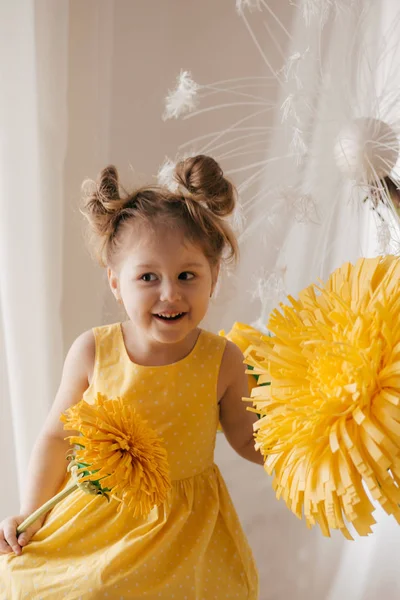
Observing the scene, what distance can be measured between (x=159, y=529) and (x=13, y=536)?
0.18m

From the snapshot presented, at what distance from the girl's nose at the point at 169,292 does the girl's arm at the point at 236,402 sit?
15cm

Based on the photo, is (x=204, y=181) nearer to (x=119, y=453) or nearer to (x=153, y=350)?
(x=153, y=350)

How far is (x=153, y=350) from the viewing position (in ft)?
3.07

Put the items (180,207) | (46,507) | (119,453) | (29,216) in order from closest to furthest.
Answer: (119,453), (46,507), (180,207), (29,216)

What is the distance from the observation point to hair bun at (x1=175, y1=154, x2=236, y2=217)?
876 mm

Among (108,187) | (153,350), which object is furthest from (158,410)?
(108,187)

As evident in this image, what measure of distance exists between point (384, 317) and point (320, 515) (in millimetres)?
176

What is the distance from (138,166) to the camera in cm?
118

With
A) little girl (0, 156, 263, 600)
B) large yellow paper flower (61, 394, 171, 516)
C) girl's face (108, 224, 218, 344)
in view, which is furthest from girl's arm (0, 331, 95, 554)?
large yellow paper flower (61, 394, 171, 516)

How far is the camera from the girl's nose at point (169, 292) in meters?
0.84

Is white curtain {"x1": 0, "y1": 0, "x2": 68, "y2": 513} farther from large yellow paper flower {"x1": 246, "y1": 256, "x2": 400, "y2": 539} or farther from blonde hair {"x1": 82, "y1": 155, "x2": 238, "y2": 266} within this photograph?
large yellow paper flower {"x1": 246, "y1": 256, "x2": 400, "y2": 539}

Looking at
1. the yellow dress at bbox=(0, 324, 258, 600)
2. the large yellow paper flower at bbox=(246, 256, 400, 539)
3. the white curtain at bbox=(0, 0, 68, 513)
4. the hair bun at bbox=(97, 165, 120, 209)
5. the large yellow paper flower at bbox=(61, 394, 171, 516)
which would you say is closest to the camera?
the large yellow paper flower at bbox=(246, 256, 400, 539)

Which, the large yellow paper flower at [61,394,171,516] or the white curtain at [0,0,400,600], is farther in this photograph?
the white curtain at [0,0,400,600]

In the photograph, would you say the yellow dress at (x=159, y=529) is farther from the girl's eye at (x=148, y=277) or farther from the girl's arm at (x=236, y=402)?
the girl's eye at (x=148, y=277)
